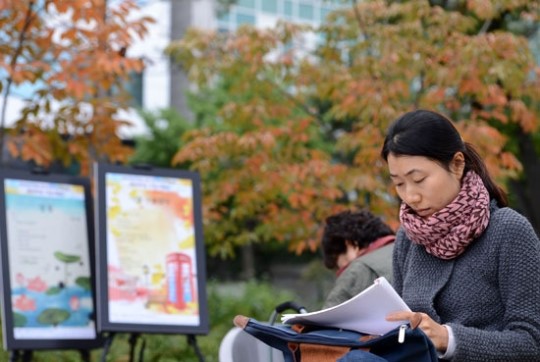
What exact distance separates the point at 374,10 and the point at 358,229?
3.99 m

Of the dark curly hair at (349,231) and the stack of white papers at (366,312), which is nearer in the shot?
the stack of white papers at (366,312)

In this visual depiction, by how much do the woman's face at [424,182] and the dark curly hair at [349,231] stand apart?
2223 millimetres

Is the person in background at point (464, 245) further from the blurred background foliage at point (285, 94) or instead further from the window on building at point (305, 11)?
the window on building at point (305, 11)

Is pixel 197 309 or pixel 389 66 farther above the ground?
pixel 389 66

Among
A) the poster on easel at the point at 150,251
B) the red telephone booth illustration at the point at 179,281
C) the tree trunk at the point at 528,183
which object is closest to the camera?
the poster on easel at the point at 150,251

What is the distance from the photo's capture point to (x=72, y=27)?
758 cm

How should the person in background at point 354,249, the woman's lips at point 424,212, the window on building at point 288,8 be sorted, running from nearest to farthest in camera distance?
the woman's lips at point 424,212 → the person in background at point 354,249 → the window on building at point 288,8

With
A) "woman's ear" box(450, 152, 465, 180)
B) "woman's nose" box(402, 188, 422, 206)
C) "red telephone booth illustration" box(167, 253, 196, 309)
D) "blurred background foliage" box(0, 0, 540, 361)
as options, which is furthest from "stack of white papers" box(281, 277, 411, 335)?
"blurred background foliage" box(0, 0, 540, 361)

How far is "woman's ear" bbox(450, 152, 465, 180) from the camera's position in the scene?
2.86 m

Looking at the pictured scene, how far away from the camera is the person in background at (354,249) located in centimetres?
476

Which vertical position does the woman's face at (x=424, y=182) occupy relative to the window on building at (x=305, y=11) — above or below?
below

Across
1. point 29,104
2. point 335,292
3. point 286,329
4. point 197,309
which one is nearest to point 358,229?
point 335,292

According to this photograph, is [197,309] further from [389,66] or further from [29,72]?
[389,66]

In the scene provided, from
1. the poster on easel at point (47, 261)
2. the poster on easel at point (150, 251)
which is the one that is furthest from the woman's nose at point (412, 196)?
the poster on easel at point (47, 261)
